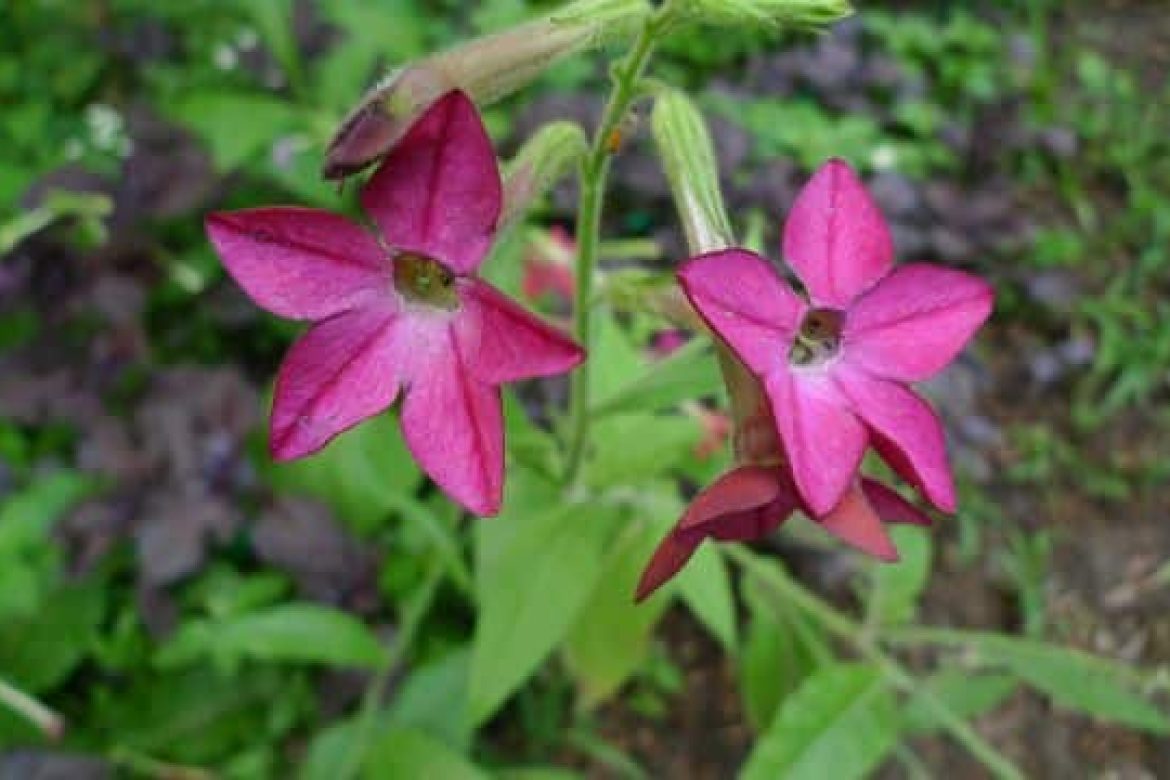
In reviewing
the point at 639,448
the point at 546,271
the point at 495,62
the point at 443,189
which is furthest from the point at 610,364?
the point at 443,189

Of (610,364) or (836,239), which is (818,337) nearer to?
(836,239)

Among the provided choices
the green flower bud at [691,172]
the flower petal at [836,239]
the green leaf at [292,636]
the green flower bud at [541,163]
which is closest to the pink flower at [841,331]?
the flower petal at [836,239]

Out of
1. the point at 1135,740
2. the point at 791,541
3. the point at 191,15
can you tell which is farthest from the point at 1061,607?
the point at 191,15

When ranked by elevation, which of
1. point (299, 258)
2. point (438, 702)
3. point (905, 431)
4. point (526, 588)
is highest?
point (299, 258)

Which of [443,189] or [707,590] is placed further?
[707,590]

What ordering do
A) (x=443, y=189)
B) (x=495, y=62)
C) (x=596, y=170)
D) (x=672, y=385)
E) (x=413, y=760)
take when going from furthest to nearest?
(x=413, y=760) → (x=672, y=385) → (x=596, y=170) → (x=495, y=62) → (x=443, y=189)

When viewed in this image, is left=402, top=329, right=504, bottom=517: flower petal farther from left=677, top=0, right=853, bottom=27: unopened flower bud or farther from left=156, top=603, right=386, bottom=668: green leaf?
left=156, top=603, right=386, bottom=668: green leaf

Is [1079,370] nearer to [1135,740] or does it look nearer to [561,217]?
[1135,740]
